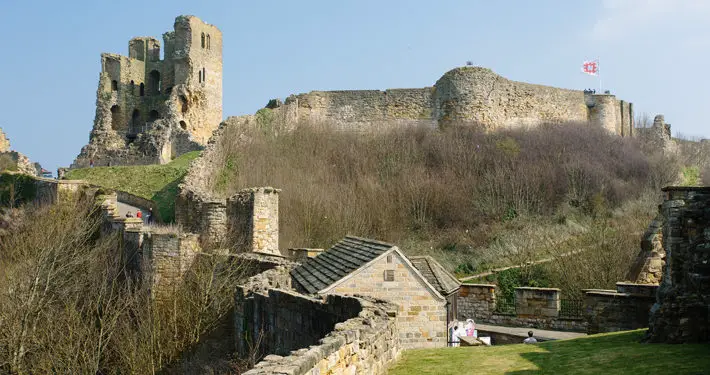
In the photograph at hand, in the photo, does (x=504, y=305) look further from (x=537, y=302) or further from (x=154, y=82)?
(x=154, y=82)

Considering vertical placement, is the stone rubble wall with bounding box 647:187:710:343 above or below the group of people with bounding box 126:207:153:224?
below

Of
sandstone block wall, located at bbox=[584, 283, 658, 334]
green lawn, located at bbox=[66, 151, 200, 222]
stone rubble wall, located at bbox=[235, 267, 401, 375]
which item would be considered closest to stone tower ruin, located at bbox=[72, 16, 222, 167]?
green lawn, located at bbox=[66, 151, 200, 222]

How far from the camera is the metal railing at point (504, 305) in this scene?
2294 centimetres

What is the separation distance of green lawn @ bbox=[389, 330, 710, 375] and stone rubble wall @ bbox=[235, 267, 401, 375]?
1.87 feet

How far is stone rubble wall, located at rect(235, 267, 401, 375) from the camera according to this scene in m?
6.52

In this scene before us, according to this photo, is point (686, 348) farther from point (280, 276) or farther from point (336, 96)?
point (336, 96)

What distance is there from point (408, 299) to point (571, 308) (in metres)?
9.78

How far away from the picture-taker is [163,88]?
50.8 m

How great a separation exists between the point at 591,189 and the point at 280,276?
2099cm

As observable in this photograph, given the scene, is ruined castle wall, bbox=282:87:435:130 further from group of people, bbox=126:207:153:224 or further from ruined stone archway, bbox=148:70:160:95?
ruined stone archway, bbox=148:70:160:95

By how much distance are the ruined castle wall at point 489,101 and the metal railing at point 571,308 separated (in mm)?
16862

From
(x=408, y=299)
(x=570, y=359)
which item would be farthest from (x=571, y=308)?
(x=570, y=359)

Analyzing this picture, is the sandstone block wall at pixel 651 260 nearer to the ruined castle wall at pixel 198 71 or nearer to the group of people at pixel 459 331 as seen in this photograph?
the group of people at pixel 459 331

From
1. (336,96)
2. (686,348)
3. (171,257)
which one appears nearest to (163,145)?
(336,96)
